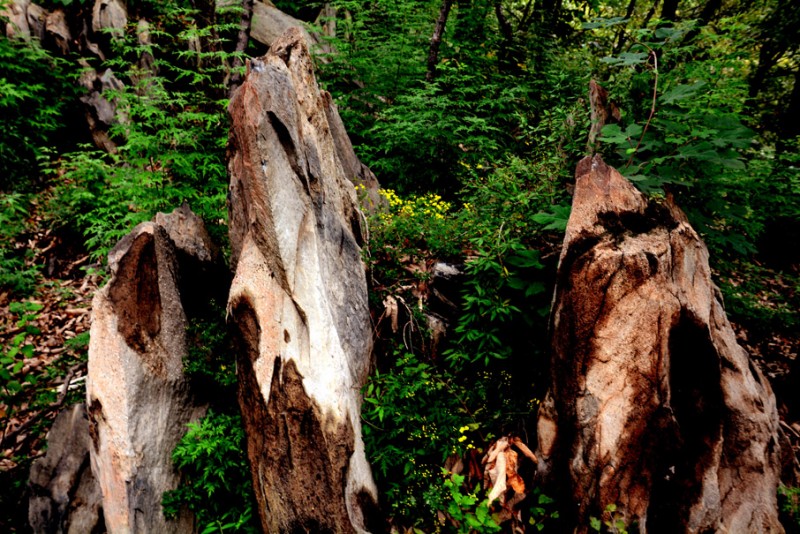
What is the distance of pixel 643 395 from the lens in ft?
9.09

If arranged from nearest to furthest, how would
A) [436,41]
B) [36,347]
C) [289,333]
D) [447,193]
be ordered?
[289,333], [36,347], [447,193], [436,41]

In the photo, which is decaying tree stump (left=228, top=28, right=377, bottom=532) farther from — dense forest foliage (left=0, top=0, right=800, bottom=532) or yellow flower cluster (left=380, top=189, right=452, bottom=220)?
yellow flower cluster (left=380, top=189, right=452, bottom=220)

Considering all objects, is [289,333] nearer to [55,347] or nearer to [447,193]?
[447,193]

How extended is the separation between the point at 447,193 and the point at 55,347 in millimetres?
7339

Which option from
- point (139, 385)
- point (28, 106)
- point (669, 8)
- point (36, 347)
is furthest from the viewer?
point (669, 8)

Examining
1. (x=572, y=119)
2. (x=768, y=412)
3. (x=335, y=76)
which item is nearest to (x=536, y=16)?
(x=335, y=76)

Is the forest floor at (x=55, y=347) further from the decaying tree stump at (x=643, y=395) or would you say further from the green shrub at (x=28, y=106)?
the green shrub at (x=28, y=106)

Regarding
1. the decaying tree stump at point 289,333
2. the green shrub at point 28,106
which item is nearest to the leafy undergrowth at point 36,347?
the green shrub at point 28,106

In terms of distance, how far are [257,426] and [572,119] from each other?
15.9 feet

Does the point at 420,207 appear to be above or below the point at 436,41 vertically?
below

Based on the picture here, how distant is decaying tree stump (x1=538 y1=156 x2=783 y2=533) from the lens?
9.09 ft

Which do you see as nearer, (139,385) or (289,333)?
(289,333)

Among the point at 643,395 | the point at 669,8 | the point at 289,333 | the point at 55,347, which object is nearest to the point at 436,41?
the point at 669,8

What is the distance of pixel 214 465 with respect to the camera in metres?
3.45
